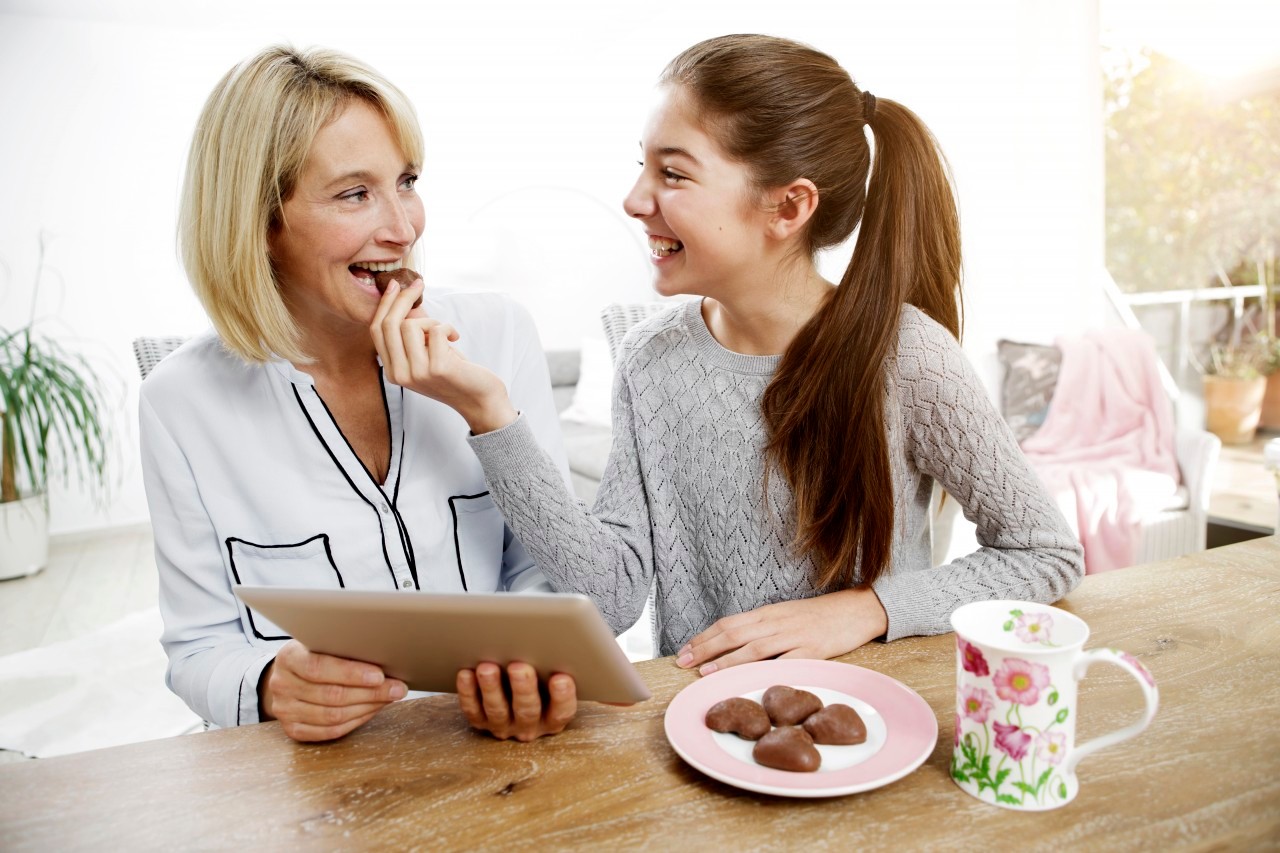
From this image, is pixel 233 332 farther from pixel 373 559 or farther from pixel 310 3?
pixel 310 3

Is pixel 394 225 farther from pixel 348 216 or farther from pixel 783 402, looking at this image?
pixel 783 402

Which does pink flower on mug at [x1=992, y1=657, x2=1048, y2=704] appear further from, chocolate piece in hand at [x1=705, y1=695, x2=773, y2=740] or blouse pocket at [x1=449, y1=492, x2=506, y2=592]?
blouse pocket at [x1=449, y1=492, x2=506, y2=592]

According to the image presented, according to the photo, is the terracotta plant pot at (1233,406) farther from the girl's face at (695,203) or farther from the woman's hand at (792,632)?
the woman's hand at (792,632)

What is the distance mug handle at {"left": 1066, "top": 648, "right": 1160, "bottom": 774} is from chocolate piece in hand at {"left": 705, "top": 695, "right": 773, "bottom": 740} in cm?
24

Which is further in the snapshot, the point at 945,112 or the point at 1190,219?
the point at 945,112

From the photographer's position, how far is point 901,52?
164 inches

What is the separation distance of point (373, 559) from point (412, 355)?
0.97 feet

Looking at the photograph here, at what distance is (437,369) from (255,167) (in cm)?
35

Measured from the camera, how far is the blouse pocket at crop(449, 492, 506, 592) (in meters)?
1.30

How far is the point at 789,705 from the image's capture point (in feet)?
2.65

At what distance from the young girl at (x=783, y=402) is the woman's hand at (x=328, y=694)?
0.33 metres

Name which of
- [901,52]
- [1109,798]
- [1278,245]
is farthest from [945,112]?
[1109,798]

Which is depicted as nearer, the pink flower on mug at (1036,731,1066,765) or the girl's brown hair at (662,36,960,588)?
the pink flower on mug at (1036,731,1066,765)

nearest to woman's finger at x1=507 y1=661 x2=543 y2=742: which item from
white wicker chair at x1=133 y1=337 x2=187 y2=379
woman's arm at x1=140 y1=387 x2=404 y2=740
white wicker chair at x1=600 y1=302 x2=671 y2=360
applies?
woman's arm at x1=140 y1=387 x2=404 y2=740
